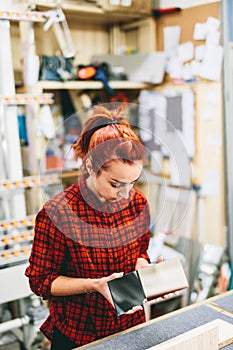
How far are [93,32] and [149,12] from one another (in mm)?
407

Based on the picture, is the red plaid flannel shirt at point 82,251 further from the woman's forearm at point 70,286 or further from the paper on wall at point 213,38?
the paper on wall at point 213,38

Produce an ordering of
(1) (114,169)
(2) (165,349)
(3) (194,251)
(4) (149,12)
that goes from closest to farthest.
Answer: (2) (165,349) < (1) (114,169) < (3) (194,251) < (4) (149,12)

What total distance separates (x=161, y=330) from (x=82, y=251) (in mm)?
352

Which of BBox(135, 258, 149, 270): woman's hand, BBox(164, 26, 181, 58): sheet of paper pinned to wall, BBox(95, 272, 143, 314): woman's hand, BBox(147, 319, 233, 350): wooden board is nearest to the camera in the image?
BBox(147, 319, 233, 350): wooden board

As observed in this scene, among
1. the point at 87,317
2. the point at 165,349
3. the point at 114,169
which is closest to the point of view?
the point at 165,349

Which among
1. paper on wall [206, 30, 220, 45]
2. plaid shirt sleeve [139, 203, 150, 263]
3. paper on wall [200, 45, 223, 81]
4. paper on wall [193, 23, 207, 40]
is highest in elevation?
paper on wall [193, 23, 207, 40]

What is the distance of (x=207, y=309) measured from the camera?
1.52 meters

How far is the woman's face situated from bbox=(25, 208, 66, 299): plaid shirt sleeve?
0.17 metres

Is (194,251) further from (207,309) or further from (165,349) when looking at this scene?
(165,349)

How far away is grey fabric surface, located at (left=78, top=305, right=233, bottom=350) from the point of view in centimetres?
130

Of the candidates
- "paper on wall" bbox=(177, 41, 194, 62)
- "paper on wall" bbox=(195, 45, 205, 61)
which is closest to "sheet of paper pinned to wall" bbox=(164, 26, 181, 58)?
Result: "paper on wall" bbox=(177, 41, 194, 62)

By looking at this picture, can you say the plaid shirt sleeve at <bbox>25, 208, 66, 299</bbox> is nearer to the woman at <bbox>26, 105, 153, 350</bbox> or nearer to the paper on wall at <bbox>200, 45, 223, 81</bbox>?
the woman at <bbox>26, 105, 153, 350</bbox>

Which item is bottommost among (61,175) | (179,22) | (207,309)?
(207,309)

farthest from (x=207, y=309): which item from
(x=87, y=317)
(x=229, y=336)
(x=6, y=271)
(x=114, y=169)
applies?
(x=6, y=271)
